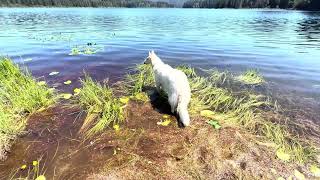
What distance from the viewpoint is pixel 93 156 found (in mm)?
6031

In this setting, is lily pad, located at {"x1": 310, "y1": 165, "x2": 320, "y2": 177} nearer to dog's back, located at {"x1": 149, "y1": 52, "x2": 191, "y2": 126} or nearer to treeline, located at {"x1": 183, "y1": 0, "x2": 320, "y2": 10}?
dog's back, located at {"x1": 149, "y1": 52, "x2": 191, "y2": 126}

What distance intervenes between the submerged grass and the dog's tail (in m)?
0.63

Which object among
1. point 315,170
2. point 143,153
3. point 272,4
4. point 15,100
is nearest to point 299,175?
point 315,170

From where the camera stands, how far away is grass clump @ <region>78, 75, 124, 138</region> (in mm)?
7168

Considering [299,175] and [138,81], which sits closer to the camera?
[299,175]

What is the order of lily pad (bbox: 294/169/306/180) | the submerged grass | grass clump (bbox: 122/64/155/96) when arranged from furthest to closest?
grass clump (bbox: 122/64/155/96) → the submerged grass → lily pad (bbox: 294/169/306/180)

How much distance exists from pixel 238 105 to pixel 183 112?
263cm

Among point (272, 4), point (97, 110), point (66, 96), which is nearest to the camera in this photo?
point (97, 110)

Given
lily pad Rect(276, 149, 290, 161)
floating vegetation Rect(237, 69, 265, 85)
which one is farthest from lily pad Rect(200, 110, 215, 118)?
floating vegetation Rect(237, 69, 265, 85)

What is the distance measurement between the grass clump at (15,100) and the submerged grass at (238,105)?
10.7 ft

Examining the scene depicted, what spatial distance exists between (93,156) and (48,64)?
10174 mm

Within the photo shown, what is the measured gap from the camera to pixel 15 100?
8078mm

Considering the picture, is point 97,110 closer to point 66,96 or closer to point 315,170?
point 66,96

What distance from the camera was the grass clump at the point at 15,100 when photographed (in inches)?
265
